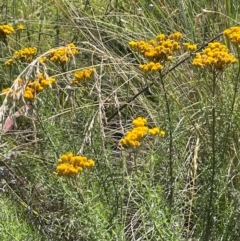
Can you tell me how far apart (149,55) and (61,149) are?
0.47 metres

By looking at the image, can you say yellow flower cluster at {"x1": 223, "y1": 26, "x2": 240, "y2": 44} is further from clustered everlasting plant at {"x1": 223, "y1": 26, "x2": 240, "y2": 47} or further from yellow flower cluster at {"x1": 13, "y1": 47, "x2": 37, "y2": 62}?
yellow flower cluster at {"x1": 13, "y1": 47, "x2": 37, "y2": 62}

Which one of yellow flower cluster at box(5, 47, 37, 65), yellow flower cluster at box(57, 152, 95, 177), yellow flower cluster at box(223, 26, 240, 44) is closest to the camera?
yellow flower cluster at box(57, 152, 95, 177)

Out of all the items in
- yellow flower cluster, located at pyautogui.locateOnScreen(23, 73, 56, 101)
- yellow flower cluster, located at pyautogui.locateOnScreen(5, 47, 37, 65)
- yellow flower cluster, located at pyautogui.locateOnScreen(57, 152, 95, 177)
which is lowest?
yellow flower cluster, located at pyautogui.locateOnScreen(57, 152, 95, 177)

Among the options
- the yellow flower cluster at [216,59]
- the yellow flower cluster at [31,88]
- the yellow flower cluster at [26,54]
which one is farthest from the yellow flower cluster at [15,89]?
the yellow flower cluster at [216,59]

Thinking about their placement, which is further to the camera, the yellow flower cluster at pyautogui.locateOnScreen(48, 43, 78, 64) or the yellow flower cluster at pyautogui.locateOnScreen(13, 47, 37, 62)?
the yellow flower cluster at pyautogui.locateOnScreen(13, 47, 37, 62)

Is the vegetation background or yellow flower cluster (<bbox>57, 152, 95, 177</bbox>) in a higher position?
yellow flower cluster (<bbox>57, 152, 95, 177</bbox>)

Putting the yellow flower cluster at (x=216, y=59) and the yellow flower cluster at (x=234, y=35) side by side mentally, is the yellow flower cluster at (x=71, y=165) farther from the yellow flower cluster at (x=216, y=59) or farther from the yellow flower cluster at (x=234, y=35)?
the yellow flower cluster at (x=234, y=35)

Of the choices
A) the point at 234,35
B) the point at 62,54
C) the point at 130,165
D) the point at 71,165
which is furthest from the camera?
the point at 130,165

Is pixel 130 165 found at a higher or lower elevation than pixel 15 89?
lower

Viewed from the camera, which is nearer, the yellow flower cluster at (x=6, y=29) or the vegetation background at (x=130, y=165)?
the vegetation background at (x=130, y=165)

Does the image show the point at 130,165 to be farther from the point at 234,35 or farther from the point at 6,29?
the point at 234,35

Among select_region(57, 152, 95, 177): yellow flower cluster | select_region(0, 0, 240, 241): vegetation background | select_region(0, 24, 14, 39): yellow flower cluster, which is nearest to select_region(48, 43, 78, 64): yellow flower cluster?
select_region(0, 0, 240, 241): vegetation background

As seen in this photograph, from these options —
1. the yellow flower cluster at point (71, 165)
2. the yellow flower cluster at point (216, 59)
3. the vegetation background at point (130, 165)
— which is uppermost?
the yellow flower cluster at point (216, 59)

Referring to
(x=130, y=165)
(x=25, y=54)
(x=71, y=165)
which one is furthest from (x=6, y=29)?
(x=71, y=165)
